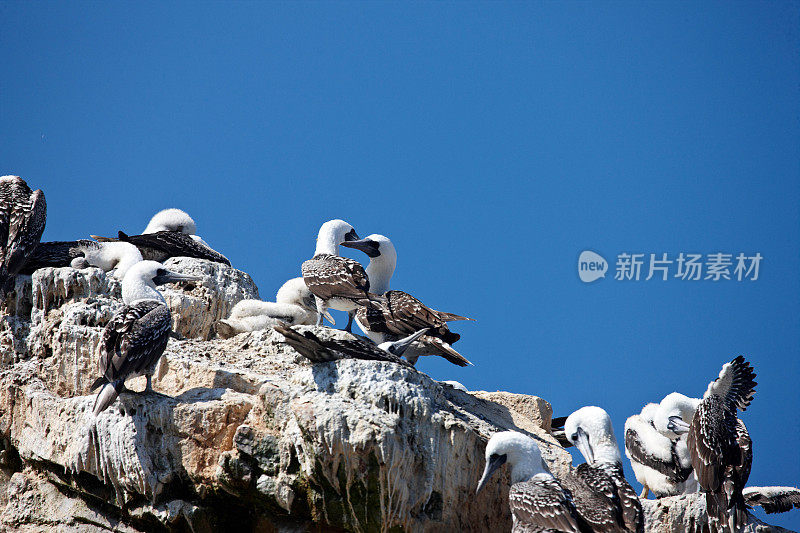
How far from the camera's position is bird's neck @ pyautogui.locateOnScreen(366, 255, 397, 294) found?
1162 cm

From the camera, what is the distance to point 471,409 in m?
9.50

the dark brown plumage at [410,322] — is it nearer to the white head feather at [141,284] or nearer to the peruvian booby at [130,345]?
the white head feather at [141,284]

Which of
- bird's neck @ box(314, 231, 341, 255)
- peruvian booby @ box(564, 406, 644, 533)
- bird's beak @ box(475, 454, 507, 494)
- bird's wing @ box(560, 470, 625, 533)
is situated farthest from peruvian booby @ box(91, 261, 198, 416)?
peruvian booby @ box(564, 406, 644, 533)

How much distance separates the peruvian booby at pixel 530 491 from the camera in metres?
7.32

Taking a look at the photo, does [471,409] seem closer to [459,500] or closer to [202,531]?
[459,500]

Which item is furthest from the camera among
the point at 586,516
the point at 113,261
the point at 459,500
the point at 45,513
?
the point at 113,261

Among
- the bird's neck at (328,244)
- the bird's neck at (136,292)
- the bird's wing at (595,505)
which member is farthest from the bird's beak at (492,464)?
the bird's neck at (328,244)

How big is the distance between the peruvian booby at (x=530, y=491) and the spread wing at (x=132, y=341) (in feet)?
9.97

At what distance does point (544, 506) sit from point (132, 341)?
368 cm

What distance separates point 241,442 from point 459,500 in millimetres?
1988

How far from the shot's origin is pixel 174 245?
1152 cm

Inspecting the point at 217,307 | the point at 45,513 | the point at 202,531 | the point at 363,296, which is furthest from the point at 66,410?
the point at 363,296

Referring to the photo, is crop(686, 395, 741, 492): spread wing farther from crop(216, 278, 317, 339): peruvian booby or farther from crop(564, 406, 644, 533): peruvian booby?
crop(216, 278, 317, 339): peruvian booby

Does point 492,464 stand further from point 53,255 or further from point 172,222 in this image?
point 172,222
